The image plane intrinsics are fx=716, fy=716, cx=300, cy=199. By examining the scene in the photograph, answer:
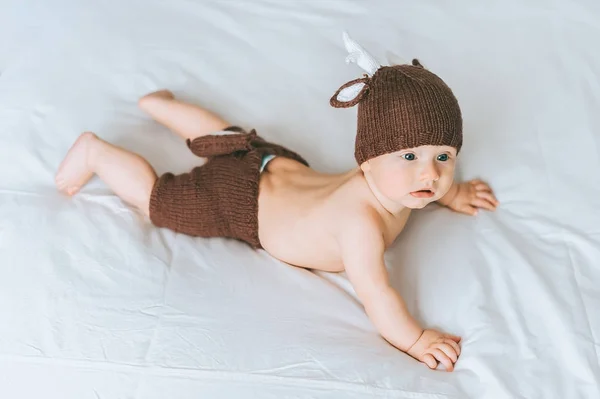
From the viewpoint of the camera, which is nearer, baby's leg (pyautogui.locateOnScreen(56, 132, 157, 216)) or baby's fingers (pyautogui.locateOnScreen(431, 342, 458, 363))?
baby's fingers (pyautogui.locateOnScreen(431, 342, 458, 363))

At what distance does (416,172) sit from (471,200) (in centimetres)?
23

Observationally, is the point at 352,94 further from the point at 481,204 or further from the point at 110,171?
the point at 110,171

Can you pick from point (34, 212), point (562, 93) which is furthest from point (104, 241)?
point (562, 93)

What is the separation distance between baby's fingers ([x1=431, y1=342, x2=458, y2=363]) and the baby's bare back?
0.19 metres

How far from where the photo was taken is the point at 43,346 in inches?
39.7

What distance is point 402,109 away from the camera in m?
0.98

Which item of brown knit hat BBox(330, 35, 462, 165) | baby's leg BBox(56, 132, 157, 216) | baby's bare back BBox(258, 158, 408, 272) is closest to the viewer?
brown knit hat BBox(330, 35, 462, 165)

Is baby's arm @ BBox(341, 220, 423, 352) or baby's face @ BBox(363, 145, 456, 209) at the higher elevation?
baby's face @ BBox(363, 145, 456, 209)

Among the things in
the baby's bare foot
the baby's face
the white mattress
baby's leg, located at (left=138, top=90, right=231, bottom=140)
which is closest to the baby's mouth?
the baby's face

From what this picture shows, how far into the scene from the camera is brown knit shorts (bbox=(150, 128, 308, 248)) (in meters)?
1.19

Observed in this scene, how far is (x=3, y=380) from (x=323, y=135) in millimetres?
691

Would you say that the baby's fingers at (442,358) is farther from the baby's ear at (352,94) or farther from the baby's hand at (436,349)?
the baby's ear at (352,94)

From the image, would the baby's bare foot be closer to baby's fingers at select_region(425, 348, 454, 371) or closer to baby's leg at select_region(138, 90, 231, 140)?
baby's leg at select_region(138, 90, 231, 140)

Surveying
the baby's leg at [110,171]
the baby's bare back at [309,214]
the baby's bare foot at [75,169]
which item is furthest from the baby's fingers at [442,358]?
the baby's bare foot at [75,169]
